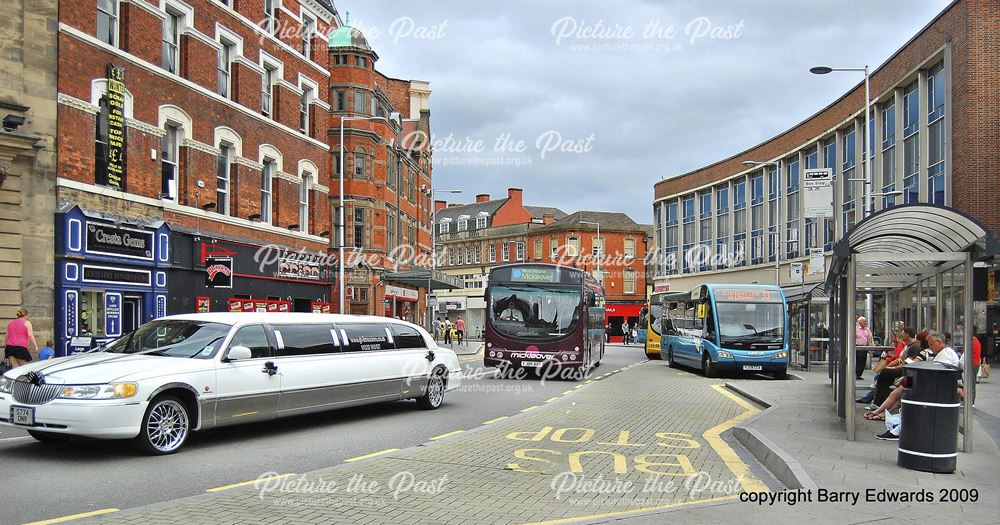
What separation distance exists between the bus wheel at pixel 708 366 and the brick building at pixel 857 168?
4.02m

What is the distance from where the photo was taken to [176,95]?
24.8 meters

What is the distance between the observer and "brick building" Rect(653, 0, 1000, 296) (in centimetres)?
3222

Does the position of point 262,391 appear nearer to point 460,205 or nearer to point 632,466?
point 632,466

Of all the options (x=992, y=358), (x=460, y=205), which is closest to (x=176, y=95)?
(x=992, y=358)

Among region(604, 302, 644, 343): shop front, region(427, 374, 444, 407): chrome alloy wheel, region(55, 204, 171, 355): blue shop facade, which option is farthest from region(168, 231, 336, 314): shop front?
region(604, 302, 644, 343): shop front

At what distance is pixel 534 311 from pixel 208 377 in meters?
13.3

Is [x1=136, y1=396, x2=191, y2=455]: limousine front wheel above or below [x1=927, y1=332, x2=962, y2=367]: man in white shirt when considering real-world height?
below

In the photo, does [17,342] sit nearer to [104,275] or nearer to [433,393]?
[104,275]

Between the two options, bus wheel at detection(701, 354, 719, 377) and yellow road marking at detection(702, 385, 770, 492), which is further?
bus wheel at detection(701, 354, 719, 377)

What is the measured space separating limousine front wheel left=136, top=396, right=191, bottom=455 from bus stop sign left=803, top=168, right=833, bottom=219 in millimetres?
12512

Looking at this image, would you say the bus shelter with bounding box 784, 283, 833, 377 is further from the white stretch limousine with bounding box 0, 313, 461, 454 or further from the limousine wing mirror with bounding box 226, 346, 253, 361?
the limousine wing mirror with bounding box 226, 346, 253, 361

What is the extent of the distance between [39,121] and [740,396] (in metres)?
17.6

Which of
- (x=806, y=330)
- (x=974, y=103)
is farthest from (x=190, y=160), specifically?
(x=974, y=103)

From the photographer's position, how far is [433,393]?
14.4 metres
